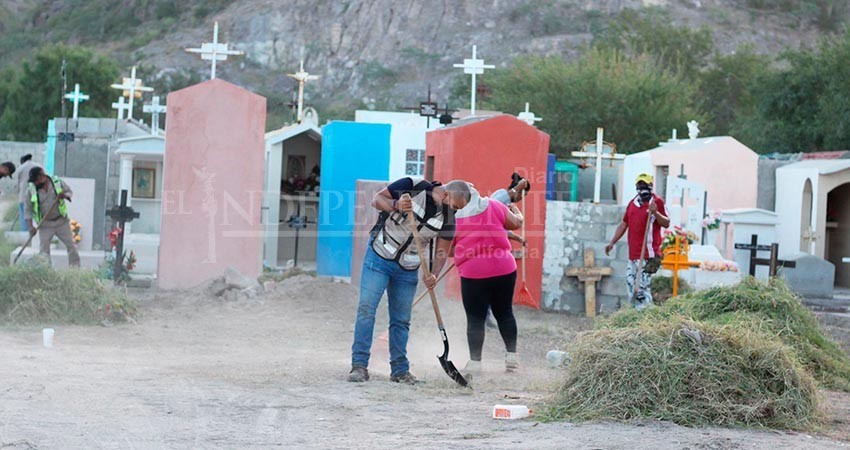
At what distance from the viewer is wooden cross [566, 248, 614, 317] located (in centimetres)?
1480

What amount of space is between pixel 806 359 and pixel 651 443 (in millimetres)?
4099

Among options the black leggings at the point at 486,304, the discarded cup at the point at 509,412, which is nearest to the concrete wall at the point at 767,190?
the black leggings at the point at 486,304

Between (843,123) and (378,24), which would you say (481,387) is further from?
(378,24)

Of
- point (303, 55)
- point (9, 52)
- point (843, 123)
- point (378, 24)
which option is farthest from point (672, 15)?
point (9, 52)

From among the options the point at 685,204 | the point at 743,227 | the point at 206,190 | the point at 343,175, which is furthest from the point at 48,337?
the point at 743,227

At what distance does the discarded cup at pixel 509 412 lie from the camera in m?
7.14

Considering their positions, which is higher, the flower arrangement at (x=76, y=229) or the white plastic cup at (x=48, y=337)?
the flower arrangement at (x=76, y=229)

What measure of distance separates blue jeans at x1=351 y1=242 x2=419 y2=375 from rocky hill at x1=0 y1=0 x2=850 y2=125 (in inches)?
1953

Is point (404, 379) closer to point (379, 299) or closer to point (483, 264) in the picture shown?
point (379, 299)

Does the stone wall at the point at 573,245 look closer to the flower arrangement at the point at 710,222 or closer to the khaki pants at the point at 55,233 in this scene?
the flower arrangement at the point at 710,222

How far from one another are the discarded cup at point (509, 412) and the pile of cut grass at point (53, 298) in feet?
21.8

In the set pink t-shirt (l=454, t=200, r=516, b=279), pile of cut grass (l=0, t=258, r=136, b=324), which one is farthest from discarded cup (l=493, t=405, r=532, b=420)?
pile of cut grass (l=0, t=258, r=136, b=324)

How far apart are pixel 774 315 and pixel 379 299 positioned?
3.50m

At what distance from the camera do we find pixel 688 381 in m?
6.96
